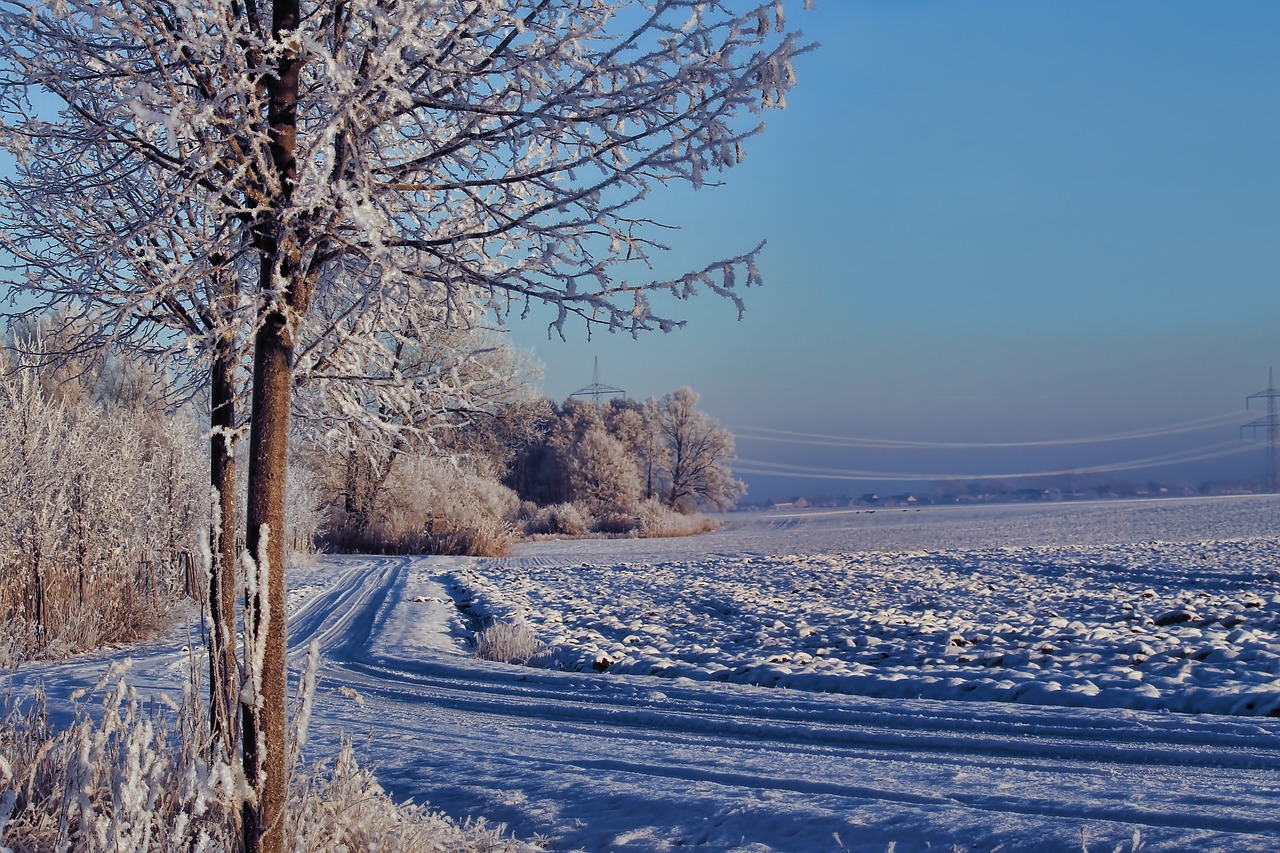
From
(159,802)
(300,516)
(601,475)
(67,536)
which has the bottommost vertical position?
(159,802)

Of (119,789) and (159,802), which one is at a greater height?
(119,789)

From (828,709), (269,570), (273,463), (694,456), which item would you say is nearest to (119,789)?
(269,570)

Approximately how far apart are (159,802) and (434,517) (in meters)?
24.8

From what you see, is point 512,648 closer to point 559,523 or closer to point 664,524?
point 559,523

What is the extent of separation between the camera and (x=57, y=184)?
4.38m

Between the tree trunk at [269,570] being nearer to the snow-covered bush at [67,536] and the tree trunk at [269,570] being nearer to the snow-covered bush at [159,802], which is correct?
the snow-covered bush at [159,802]

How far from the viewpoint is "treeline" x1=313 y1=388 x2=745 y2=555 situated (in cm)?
2656

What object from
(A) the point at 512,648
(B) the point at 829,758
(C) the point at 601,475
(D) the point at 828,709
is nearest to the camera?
(B) the point at 829,758

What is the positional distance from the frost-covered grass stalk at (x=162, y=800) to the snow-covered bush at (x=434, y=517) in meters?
21.9

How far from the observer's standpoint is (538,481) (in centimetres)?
5228

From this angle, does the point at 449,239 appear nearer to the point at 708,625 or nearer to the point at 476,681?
the point at 476,681

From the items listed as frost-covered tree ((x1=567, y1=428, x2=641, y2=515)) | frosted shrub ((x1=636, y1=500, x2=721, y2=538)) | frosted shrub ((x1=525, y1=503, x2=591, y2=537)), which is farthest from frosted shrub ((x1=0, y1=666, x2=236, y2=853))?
frost-covered tree ((x1=567, y1=428, x2=641, y2=515))

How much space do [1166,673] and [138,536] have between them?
11740 millimetres

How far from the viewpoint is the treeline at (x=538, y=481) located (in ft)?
87.1
